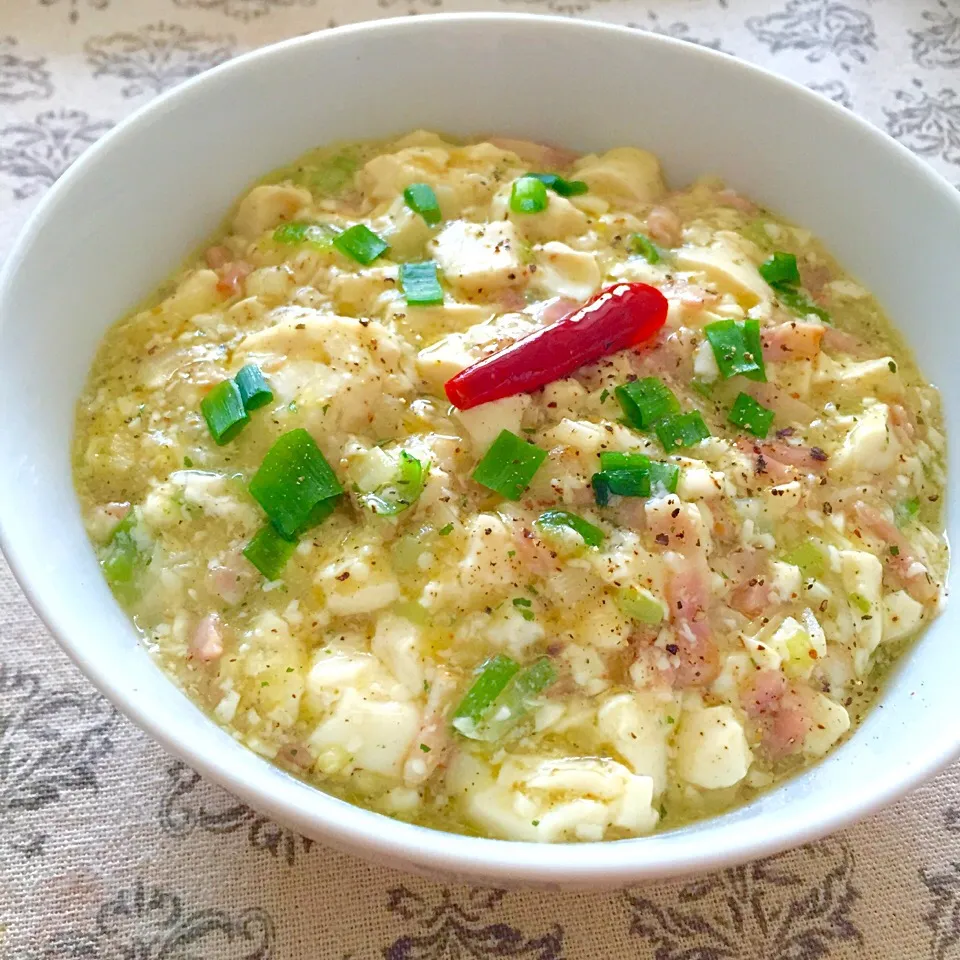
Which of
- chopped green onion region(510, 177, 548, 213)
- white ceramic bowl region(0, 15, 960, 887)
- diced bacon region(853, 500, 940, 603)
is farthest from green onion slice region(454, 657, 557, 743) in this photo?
chopped green onion region(510, 177, 548, 213)

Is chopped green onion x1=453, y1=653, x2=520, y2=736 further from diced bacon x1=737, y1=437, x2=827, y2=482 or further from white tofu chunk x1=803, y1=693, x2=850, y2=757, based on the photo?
diced bacon x1=737, y1=437, x2=827, y2=482

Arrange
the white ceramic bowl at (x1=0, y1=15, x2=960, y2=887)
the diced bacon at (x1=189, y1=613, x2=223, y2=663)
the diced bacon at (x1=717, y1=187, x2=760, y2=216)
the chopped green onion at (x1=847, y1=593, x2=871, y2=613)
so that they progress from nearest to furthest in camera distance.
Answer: the white ceramic bowl at (x1=0, y1=15, x2=960, y2=887)
the diced bacon at (x1=189, y1=613, x2=223, y2=663)
the chopped green onion at (x1=847, y1=593, x2=871, y2=613)
the diced bacon at (x1=717, y1=187, x2=760, y2=216)

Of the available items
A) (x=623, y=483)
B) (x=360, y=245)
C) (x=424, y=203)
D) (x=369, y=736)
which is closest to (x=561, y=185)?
(x=424, y=203)

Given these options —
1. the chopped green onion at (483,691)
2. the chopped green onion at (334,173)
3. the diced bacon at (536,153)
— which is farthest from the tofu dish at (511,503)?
the diced bacon at (536,153)

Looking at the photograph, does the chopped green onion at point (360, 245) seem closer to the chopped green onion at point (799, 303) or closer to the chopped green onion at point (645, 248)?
the chopped green onion at point (645, 248)

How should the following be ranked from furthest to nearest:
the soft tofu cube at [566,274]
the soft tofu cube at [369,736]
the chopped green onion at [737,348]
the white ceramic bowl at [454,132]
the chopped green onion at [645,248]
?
the chopped green onion at [645,248] → the soft tofu cube at [566,274] → the chopped green onion at [737,348] → the soft tofu cube at [369,736] → the white ceramic bowl at [454,132]
